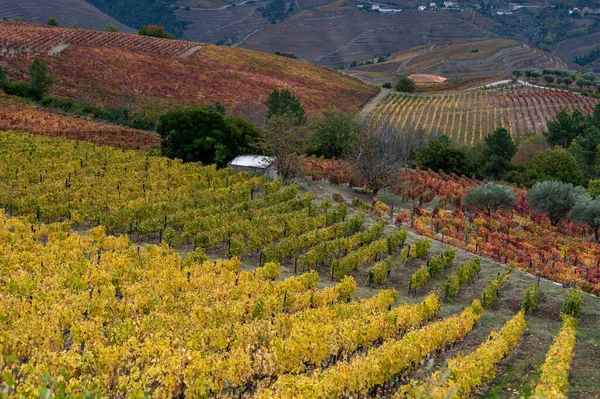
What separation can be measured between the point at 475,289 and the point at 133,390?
17.5 meters

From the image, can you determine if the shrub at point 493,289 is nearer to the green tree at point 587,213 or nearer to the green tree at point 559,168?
the green tree at point 587,213

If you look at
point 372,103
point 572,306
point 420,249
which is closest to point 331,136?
point 420,249

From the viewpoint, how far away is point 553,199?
43.0 metres

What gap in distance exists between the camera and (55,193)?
3120 centimetres

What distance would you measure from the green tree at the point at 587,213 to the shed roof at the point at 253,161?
22.0 meters

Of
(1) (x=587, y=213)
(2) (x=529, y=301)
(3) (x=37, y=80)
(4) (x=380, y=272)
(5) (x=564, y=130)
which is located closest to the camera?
(2) (x=529, y=301)

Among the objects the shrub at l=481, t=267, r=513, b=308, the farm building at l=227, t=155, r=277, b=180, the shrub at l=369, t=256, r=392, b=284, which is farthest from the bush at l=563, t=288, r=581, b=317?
the farm building at l=227, t=155, r=277, b=180

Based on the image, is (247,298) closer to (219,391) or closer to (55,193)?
(219,391)

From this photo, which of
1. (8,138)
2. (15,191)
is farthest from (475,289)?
(8,138)

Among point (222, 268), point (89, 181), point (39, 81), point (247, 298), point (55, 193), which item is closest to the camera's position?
point (247, 298)

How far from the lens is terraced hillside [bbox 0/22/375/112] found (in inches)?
3563

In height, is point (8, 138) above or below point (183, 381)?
below

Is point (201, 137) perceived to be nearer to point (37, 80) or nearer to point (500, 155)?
point (37, 80)

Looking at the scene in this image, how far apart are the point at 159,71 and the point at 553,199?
8116cm
